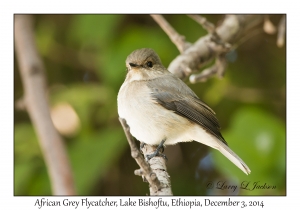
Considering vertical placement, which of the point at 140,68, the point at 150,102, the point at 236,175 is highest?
the point at 140,68

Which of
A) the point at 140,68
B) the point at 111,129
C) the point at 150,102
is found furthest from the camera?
the point at 111,129

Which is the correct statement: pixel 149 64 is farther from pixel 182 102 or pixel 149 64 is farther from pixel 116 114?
pixel 116 114

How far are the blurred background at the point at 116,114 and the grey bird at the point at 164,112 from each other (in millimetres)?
465

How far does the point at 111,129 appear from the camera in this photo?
479cm

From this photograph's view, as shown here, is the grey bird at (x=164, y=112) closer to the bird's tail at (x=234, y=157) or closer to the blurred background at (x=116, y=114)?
the bird's tail at (x=234, y=157)

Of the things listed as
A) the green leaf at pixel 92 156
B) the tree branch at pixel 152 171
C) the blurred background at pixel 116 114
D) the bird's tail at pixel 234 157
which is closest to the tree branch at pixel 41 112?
the blurred background at pixel 116 114

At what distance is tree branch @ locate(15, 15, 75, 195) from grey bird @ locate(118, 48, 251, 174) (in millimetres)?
684

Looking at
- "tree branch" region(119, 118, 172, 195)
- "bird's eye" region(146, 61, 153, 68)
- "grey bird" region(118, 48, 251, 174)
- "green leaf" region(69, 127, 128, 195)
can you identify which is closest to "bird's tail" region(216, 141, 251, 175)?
"grey bird" region(118, 48, 251, 174)

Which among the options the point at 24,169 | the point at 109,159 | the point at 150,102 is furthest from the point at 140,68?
the point at 24,169

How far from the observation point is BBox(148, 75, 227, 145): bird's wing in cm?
362

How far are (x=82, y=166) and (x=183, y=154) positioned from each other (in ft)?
4.69

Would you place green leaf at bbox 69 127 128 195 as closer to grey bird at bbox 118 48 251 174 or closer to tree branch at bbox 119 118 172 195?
grey bird at bbox 118 48 251 174

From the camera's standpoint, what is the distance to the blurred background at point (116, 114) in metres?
4.06

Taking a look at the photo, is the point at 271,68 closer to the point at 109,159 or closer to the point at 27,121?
the point at 109,159
